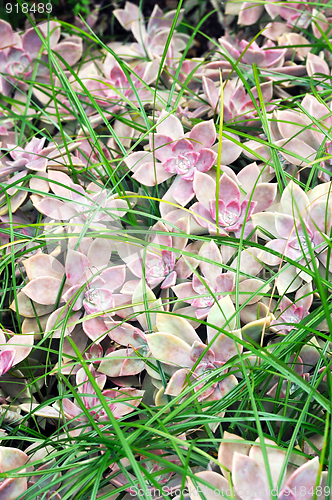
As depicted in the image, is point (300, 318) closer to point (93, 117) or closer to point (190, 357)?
point (190, 357)

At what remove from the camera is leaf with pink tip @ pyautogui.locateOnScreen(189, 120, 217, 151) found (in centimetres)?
84

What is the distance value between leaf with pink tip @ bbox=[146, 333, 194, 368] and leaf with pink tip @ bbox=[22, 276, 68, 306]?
0.22m

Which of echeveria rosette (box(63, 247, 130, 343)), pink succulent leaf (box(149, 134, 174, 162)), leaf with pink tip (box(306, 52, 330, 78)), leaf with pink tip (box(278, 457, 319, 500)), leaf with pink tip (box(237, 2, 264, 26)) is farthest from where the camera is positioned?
leaf with pink tip (box(237, 2, 264, 26))

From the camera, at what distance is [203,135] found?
2.82 ft

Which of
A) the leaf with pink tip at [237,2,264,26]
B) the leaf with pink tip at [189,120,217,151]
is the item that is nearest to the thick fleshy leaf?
the leaf with pink tip at [189,120,217,151]

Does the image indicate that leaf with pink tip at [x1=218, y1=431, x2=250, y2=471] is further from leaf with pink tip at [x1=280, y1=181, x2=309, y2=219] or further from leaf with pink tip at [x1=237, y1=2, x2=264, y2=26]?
leaf with pink tip at [x1=237, y1=2, x2=264, y2=26]

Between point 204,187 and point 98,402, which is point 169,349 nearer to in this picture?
point 98,402

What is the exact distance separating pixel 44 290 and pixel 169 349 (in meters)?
0.27

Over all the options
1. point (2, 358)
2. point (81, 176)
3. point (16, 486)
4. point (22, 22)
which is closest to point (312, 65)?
point (81, 176)

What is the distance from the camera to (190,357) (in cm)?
69

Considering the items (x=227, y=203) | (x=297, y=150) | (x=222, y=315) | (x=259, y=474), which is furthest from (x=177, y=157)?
(x=259, y=474)

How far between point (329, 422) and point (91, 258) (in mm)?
499

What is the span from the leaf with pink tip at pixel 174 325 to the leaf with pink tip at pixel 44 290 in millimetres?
217

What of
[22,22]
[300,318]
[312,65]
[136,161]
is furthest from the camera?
[22,22]
